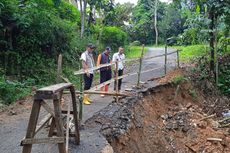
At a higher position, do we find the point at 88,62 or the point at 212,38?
the point at 212,38

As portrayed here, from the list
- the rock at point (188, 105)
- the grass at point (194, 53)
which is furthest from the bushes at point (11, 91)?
the grass at point (194, 53)

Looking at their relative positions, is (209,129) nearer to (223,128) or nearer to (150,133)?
(223,128)

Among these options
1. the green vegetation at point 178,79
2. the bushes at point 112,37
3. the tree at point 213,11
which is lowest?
the green vegetation at point 178,79

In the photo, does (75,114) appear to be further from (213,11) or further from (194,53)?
(194,53)

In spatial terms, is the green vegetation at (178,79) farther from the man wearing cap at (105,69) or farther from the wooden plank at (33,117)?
the wooden plank at (33,117)

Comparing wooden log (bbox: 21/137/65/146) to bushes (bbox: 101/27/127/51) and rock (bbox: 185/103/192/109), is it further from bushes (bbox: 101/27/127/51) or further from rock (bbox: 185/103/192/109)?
bushes (bbox: 101/27/127/51)

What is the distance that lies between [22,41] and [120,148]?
7.41 meters

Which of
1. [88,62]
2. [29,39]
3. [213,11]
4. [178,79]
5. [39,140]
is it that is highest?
[213,11]

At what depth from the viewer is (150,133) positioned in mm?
10391

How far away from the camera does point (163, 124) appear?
11.7 metres

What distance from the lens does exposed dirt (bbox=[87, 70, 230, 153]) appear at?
886cm

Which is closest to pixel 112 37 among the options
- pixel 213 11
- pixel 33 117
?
pixel 213 11

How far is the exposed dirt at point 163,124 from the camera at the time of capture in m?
8.86

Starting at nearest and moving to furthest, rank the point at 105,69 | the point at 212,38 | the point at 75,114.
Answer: the point at 75,114 → the point at 105,69 → the point at 212,38
